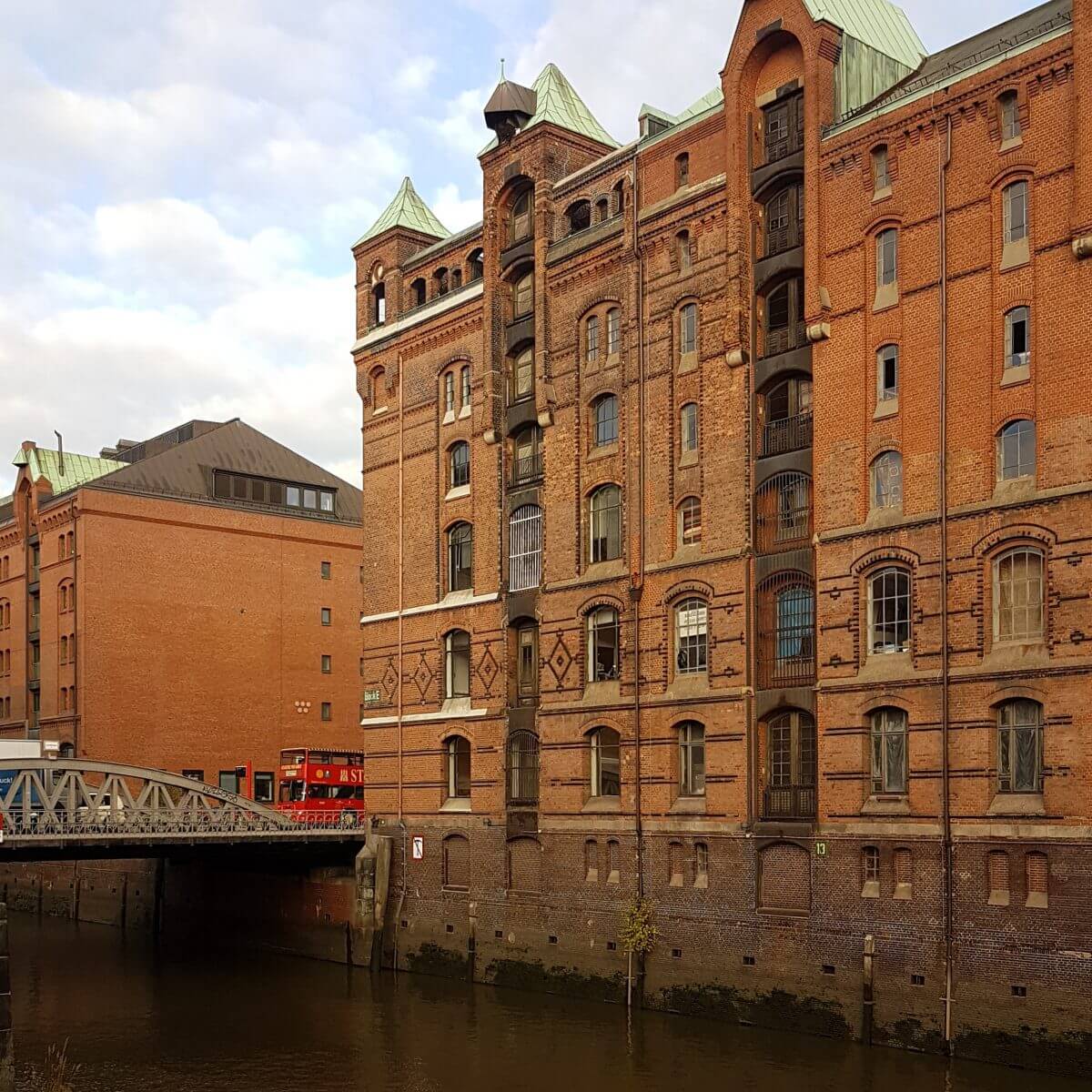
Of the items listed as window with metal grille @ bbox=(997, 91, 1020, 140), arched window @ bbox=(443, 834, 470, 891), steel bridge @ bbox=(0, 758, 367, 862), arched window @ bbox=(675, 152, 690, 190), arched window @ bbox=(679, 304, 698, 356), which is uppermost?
arched window @ bbox=(675, 152, 690, 190)

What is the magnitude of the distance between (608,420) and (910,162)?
1132 cm

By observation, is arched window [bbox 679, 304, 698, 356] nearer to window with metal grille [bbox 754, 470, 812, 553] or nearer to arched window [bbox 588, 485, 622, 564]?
arched window [bbox 588, 485, 622, 564]

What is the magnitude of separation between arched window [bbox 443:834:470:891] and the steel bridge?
3.95 m

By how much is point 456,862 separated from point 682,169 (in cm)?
2064

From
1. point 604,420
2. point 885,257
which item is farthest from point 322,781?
point 885,257

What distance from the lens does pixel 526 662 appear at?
144ft

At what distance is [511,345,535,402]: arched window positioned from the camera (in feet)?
146

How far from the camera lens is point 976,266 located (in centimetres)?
3173

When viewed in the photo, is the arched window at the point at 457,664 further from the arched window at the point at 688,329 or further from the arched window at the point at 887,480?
the arched window at the point at 887,480

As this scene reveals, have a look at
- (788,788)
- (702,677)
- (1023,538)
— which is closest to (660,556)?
(702,677)

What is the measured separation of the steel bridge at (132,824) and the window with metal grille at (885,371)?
75.5ft

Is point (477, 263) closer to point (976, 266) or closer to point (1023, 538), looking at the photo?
point (976, 266)

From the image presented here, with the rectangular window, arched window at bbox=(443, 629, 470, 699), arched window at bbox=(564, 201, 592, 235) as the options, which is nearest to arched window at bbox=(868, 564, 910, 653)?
arched window at bbox=(564, 201, 592, 235)

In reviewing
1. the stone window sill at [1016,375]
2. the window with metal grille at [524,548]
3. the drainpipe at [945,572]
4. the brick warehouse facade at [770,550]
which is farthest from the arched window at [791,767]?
the window with metal grille at [524,548]
